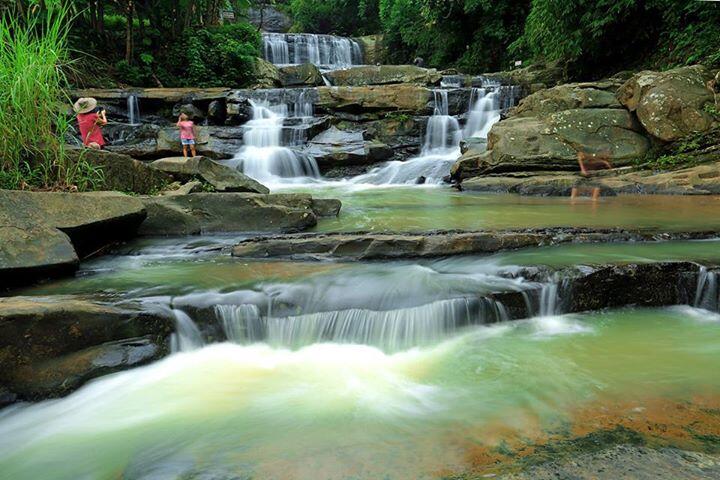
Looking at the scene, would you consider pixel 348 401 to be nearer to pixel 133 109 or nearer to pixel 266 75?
pixel 133 109

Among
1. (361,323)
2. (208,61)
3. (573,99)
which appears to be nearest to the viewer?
(361,323)

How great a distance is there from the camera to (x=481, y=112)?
1448cm

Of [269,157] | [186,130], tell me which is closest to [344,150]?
[269,157]

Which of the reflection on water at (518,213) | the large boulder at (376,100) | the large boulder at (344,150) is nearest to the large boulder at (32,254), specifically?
the reflection on water at (518,213)

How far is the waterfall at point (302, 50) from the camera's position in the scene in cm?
2322

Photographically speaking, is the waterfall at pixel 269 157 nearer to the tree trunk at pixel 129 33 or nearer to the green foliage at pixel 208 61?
the green foliage at pixel 208 61

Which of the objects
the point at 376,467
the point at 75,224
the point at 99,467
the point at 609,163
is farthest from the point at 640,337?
the point at 609,163

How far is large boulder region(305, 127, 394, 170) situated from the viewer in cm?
1256

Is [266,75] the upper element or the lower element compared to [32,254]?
upper

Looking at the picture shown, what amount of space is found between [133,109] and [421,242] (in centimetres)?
1331

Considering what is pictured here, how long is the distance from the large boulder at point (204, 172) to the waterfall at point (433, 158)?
4.76 m

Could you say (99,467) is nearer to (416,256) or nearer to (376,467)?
(376,467)

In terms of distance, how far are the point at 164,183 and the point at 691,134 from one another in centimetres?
955

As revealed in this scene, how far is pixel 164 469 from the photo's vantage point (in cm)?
206
